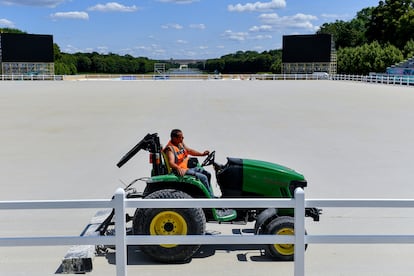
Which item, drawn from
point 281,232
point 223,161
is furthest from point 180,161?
point 223,161

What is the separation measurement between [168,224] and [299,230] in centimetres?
151

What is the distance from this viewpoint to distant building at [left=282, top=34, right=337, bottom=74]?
92438 mm

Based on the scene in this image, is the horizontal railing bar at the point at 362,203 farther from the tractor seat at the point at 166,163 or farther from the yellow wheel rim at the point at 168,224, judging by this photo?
the tractor seat at the point at 166,163

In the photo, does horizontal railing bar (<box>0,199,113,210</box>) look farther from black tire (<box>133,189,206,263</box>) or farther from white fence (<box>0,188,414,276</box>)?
black tire (<box>133,189,206,263</box>)

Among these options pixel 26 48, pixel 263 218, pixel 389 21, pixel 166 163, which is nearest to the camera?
pixel 263 218

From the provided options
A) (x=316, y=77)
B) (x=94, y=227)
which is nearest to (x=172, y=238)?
(x=94, y=227)

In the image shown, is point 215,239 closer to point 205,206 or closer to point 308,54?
point 205,206

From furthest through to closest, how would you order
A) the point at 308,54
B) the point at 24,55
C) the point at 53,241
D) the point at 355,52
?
the point at 24,55 < the point at 308,54 < the point at 355,52 < the point at 53,241

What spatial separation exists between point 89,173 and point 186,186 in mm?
5332

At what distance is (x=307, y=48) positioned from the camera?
9344 cm

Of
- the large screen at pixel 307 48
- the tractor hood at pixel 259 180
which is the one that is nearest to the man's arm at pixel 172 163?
the tractor hood at pixel 259 180

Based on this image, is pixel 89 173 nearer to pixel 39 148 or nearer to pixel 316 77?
pixel 39 148

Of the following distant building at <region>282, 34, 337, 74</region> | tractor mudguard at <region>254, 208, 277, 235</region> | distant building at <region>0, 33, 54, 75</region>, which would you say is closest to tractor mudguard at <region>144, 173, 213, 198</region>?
tractor mudguard at <region>254, 208, 277, 235</region>

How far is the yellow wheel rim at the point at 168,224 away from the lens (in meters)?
5.19
